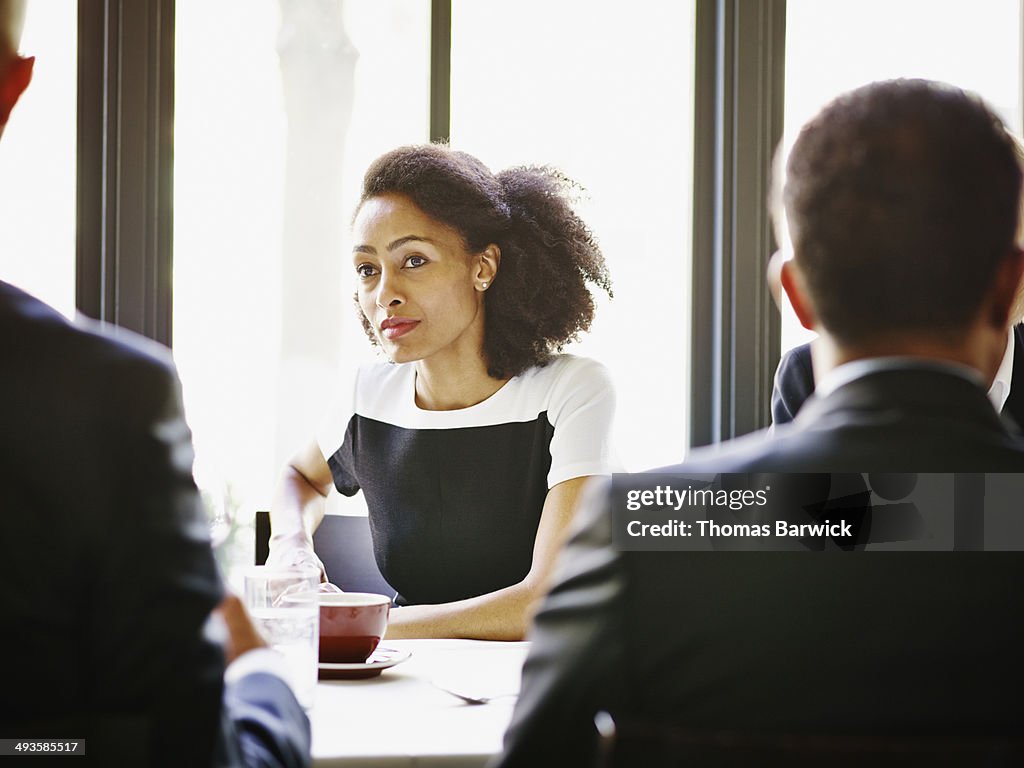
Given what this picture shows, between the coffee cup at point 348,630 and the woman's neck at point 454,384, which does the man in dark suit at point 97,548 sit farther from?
the woman's neck at point 454,384

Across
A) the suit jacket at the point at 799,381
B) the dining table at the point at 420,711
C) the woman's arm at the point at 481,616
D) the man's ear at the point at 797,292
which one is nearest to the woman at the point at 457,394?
the woman's arm at the point at 481,616

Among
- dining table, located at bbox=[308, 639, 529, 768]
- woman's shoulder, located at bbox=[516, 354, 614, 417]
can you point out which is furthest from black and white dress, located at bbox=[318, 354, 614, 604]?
dining table, located at bbox=[308, 639, 529, 768]

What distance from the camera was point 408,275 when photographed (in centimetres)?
192

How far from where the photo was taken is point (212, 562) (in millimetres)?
642

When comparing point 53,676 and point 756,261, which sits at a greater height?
point 756,261

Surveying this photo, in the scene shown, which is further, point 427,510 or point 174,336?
point 174,336

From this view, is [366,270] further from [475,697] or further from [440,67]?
[475,697]

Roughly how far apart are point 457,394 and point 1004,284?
1371 mm

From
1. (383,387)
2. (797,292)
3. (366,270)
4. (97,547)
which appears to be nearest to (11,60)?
(97,547)

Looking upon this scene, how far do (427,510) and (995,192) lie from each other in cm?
138

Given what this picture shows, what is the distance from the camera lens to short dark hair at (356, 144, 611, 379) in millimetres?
1945

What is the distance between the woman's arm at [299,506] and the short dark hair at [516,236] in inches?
13.0

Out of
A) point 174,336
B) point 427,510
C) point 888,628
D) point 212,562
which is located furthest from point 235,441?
point 888,628

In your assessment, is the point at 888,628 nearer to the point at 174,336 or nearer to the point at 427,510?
the point at 427,510
